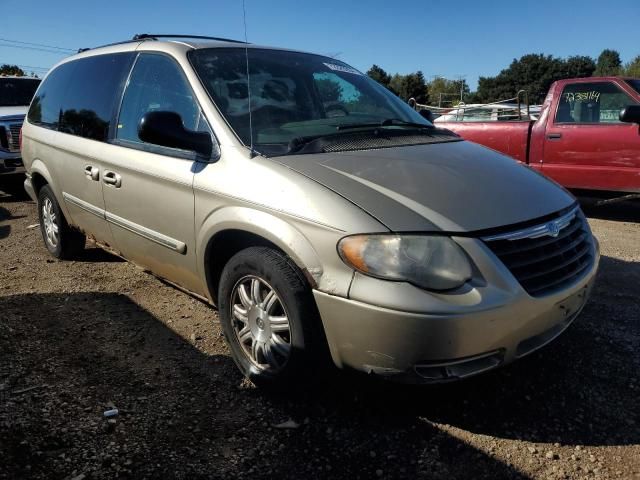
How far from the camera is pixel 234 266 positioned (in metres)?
2.72

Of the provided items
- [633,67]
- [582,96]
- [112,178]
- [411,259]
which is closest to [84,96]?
[112,178]

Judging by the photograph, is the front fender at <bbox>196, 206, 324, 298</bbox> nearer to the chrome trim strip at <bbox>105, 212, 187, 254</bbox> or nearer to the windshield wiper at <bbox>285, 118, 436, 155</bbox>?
the chrome trim strip at <bbox>105, 212, 187, 254</bbox>

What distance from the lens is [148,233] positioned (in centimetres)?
336

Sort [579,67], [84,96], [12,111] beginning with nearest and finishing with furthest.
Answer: [84,96], [12,111], [579,67]

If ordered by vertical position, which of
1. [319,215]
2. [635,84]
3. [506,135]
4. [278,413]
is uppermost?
[635,84]

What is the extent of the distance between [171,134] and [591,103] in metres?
6.24

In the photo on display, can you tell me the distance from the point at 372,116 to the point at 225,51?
1027 millimetres

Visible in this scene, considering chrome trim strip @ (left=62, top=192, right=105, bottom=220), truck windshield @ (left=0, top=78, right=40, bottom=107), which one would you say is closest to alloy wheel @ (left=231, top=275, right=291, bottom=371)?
chrome trim strip @ (left=62, top=192, right=105, bottom=220)

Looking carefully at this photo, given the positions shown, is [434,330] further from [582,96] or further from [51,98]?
[582,96]

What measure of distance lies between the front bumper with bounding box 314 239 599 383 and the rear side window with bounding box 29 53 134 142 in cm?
→ 248

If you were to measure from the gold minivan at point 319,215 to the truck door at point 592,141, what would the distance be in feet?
13.7

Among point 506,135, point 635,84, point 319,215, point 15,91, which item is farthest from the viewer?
point 15,91

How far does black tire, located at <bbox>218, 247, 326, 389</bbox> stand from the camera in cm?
239

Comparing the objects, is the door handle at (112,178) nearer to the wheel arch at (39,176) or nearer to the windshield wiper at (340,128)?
the wheel arch at (39,176)
